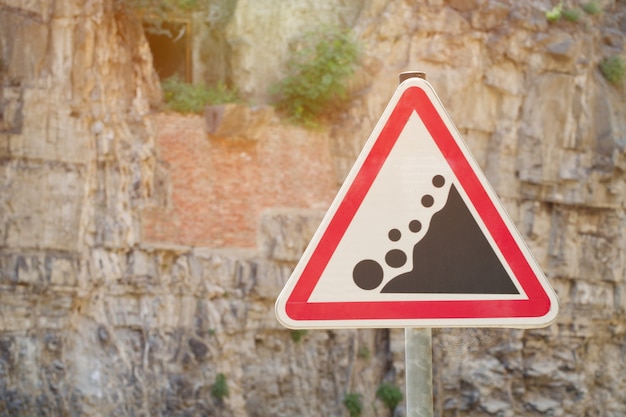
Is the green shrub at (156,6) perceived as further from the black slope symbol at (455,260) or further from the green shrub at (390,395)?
the black slope symbol at (455,260)

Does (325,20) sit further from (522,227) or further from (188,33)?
(522,227)

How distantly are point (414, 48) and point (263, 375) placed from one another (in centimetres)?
610

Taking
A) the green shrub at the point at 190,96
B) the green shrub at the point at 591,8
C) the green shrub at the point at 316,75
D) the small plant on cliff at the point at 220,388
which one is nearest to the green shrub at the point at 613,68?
the green shrub at the point at 591,8

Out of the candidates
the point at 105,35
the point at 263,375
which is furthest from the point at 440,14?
the point at 263,375

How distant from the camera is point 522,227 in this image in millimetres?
16109

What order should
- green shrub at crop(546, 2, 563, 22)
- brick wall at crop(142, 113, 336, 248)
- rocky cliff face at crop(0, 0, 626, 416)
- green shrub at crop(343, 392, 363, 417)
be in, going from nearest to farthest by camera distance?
rocky cliff face at crop(0, 0, 626, 416) → brick wall at crop(142, 113, 336, 248) → green shrub at crop(343, 392, 363, 417) → green shrub at crop(546, 2, 563, 22)

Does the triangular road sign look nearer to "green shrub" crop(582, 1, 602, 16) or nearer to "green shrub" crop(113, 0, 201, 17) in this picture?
"green shrub" crop(113, 0, 201, 17)

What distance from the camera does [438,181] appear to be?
1.95 m

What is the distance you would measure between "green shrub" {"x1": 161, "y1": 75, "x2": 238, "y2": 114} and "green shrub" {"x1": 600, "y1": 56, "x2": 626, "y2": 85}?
23.4ft

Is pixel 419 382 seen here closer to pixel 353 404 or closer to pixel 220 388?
pixel 220 388

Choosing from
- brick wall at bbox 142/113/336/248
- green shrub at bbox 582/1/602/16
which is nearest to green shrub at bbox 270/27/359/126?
brick wall at bbox 142/113/336/248

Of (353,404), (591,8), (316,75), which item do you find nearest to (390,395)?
(353,404)

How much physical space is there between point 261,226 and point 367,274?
12.2m

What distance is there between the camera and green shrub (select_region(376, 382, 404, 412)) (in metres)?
14.7
